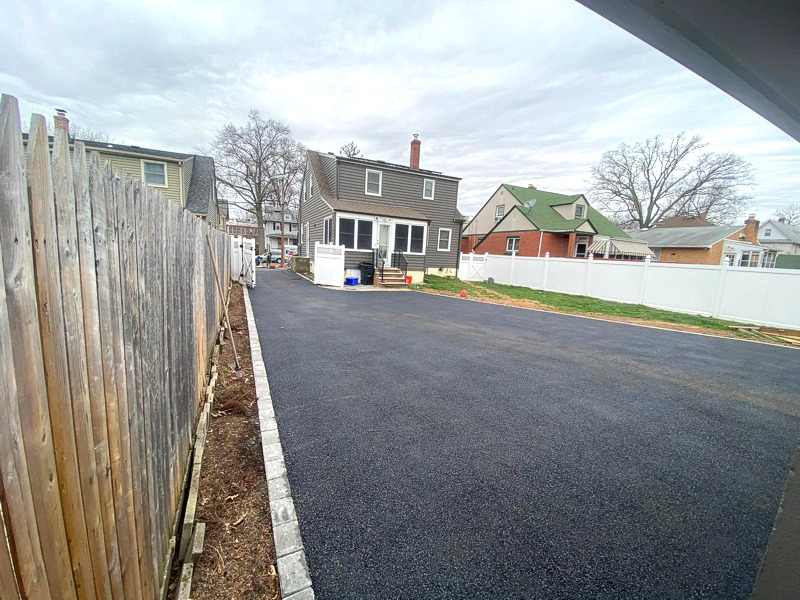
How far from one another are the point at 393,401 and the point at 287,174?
108 ft

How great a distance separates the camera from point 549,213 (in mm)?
26328

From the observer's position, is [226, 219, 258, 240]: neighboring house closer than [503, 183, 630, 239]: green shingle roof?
No

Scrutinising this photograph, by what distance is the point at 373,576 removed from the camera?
1.89 metres

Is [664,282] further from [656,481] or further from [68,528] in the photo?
[68,528]

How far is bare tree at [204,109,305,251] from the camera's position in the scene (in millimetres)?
29422

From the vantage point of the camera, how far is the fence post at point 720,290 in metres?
10.9

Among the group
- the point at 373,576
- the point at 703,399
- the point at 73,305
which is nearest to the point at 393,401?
the point at 373,576

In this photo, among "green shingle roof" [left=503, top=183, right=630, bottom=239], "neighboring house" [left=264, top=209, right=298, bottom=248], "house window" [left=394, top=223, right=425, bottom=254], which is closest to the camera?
"house window" [left=394, top=223, right=425, bottom=254]

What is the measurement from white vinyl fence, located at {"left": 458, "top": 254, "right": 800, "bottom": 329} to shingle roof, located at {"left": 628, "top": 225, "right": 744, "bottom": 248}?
1907 centimetres

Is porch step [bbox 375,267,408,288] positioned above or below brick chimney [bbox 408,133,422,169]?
below

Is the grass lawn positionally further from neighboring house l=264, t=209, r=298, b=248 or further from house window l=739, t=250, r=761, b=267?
neighboring house l=264, t=209, r=298, b=248

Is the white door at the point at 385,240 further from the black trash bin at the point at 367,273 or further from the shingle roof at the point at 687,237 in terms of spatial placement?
the shingle roof at the point at 687,237

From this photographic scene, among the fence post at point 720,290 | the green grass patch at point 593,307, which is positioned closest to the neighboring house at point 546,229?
the green grass patch at point 593,307

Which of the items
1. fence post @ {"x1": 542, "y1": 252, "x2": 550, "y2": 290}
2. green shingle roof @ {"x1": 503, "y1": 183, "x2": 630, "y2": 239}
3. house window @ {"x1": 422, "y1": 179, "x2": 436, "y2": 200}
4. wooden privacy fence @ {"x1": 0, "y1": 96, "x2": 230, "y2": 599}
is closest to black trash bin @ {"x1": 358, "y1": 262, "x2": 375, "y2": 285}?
house window @ {"x1": 422, "y1": 179, "x2": 436, "y2": 200}
